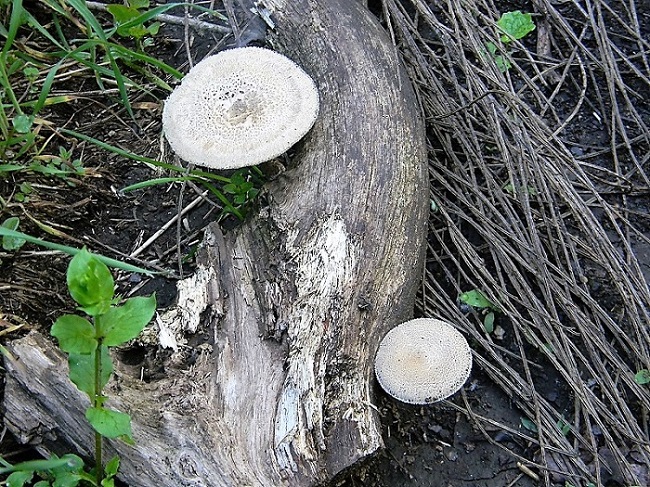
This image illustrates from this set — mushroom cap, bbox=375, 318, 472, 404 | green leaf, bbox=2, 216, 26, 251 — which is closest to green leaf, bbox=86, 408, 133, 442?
mushroom cap, bbox=375, 318, 472, 404

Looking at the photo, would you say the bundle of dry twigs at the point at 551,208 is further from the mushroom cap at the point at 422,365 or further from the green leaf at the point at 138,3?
the green leaf at the point at 138,3

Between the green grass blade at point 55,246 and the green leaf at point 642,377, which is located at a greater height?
the green grass blade at point 55,246

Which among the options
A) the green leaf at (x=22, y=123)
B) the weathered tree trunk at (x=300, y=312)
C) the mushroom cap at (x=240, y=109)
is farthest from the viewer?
the green leaf at (x=22, y=123)

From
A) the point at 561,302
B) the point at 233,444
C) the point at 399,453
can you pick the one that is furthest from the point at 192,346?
the point at 561,302

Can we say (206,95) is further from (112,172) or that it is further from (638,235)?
(638,235)

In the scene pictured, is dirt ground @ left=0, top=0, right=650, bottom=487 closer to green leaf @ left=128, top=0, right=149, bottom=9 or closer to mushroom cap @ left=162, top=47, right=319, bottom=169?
green leaf @ left=128, top=0, right=149, bottom=9

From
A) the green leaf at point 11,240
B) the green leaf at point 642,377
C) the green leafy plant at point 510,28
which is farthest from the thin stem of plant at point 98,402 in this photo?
the green leafy plant at point 510,28
